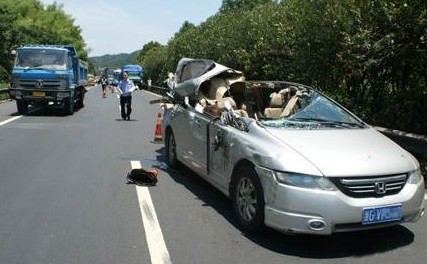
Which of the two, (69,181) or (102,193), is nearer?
(102,193)

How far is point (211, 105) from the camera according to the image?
8.57 metres

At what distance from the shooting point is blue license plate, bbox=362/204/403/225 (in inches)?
213

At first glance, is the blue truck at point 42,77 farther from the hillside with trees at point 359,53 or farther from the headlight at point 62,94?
the hillside with trees at point 359,53

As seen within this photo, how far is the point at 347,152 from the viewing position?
18.9ft

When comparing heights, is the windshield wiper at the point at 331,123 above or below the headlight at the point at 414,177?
above

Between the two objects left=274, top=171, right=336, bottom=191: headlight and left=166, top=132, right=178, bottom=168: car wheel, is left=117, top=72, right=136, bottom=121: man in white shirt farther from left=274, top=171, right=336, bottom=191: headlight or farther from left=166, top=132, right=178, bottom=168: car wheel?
Answer: left=274, top=171, right=336, bottom=191: headlight

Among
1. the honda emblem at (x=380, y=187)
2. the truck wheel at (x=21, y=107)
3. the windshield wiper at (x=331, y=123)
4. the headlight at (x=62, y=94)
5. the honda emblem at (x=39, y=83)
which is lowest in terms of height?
the truck wheel at (x=21, y=107)

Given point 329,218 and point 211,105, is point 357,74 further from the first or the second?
point 329,218

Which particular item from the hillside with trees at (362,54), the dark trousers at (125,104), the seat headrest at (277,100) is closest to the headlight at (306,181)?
the seat headrest at (277,100)

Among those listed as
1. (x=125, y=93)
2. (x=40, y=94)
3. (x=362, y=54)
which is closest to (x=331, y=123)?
(x=362, y=54)

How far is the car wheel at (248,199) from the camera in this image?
586 centimetres

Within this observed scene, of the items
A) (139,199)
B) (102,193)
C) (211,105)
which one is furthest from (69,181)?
(211,105)

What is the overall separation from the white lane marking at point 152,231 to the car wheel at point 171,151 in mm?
1548

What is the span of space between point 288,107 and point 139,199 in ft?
7.44
